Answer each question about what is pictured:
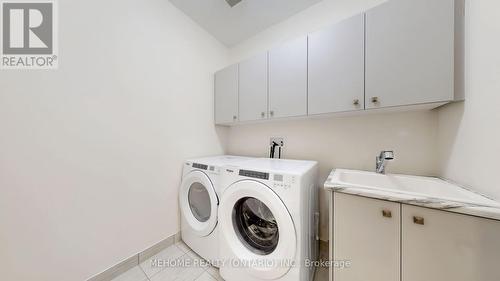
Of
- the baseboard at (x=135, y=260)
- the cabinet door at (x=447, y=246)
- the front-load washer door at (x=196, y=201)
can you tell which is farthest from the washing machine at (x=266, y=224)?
the baseboard at (x=135, y=260)

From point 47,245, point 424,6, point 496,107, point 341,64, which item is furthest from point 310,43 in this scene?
point 47,245

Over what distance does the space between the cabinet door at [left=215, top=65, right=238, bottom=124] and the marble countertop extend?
51.4 inches

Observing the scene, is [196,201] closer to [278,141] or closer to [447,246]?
[278,141]

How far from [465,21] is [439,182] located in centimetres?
95

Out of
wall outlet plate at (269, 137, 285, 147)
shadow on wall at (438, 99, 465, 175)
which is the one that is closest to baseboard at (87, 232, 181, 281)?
wall outlet plate at (269, 137, 285, 147)

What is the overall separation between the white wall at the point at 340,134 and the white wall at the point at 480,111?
24cm

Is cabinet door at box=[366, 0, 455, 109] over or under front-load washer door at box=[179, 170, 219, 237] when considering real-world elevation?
over

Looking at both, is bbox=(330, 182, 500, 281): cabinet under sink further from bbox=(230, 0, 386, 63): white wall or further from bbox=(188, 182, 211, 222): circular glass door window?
bbox=(230, 0, 386, 63): white wall

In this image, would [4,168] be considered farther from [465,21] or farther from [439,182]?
[465,21]

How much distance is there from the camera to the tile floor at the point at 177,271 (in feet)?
4.01

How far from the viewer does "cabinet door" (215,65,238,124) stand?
1829 millimetres

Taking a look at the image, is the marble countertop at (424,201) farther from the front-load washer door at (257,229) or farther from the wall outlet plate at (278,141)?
the wall outlet plate at (278,141)

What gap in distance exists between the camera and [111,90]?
3.94 feet

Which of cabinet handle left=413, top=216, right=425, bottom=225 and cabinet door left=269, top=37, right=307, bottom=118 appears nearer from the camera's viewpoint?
cabinet handle left=413, top=216, right=425, bottom=225
